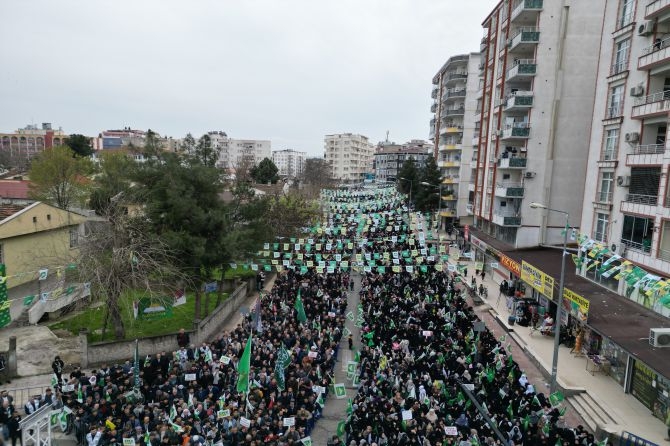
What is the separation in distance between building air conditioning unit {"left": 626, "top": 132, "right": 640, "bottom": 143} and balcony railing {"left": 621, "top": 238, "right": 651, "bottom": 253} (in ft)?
15.8

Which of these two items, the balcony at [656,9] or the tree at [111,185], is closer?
the balcony at [656,9]

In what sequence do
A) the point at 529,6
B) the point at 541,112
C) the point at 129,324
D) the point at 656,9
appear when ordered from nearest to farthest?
1. the point at 656,9
2. the point at 129,324
3. the point at 529,6
4. the point at 541,112

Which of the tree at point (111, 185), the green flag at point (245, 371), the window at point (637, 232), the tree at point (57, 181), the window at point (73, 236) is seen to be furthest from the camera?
the tree at point (57, 181)

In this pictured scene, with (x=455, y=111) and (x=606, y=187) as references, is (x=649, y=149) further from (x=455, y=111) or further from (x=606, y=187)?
→ (x=455, y=111)

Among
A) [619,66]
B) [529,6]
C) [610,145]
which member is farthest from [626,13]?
[529,6]

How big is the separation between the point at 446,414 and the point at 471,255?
29.7m

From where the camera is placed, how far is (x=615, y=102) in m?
23.6

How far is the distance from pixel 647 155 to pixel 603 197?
4053 mm

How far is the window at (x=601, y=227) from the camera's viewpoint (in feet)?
78.2

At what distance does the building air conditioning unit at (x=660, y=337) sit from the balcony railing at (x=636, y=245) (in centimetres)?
601

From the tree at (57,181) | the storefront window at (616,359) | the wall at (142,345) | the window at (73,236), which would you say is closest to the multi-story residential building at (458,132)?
the storefront window at (616,359)

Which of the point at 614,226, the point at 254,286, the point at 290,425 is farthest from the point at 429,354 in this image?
the point at 254,286

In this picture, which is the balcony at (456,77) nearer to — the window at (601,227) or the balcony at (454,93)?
the balcony at (454,93)

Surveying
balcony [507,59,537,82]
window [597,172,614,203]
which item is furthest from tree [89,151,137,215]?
balcony [507,59,537,82]
